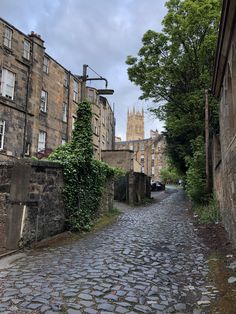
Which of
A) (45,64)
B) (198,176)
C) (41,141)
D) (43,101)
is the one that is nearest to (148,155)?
(45,64)

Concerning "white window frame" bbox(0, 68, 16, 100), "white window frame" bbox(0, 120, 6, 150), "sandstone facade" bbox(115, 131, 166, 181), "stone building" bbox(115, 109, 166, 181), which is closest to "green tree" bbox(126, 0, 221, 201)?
"white window frame" bbox(0, 68, 16, 100)

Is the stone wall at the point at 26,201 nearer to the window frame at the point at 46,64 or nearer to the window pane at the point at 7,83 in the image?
the window pane at the point at 7,83

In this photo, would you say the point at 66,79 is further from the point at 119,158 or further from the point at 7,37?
the point at 119,158

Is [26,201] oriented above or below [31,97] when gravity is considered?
below

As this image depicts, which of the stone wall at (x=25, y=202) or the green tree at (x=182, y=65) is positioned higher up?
the green tree at (x=182, y=65)

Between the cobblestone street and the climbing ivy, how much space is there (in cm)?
153

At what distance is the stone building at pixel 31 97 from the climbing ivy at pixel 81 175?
32.8 ft

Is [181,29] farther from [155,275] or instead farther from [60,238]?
[155,275]

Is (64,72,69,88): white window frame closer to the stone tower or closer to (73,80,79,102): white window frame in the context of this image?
(73,80,79,102): white window frame

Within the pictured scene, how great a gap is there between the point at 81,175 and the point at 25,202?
3328mm

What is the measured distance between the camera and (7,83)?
22.4 m

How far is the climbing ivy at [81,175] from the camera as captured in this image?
10.1 m

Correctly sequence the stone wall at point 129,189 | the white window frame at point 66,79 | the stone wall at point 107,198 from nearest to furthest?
1. the stone wall at point 107,198
2. the stone wall at point 129,189
3. the white window frame at point 66,79

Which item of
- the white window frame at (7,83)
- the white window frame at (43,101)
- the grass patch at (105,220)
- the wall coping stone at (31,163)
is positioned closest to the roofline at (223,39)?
the wall coping stone at (31,163)
